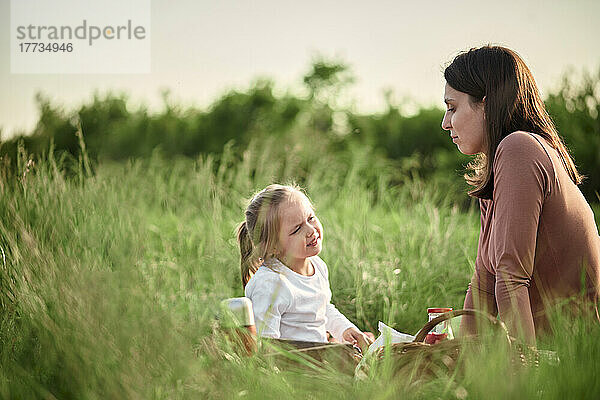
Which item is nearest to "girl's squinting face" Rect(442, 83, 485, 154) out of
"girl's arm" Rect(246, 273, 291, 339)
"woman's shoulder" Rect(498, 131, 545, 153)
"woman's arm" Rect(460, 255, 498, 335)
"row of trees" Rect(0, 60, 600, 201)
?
"woman's shoulder" Rect(498, 131, 545, 153)

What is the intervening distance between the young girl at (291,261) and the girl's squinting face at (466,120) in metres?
0.75

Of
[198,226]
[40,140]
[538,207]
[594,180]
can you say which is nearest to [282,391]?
[538,207]

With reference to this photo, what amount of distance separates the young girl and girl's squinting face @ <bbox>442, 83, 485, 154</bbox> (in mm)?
751

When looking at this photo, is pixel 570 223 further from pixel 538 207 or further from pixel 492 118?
pixel 492 118

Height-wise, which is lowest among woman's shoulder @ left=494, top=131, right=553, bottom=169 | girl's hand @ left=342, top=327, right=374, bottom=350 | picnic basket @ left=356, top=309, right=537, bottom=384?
girl's hand @ left=342, top=327, right=374, bottom=350

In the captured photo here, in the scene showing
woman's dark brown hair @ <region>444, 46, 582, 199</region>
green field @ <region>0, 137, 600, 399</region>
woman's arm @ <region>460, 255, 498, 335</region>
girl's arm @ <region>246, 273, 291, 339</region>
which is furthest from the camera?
girl's arm @ <region>246, 273, 291, 339</region>

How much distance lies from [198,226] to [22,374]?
111 inches

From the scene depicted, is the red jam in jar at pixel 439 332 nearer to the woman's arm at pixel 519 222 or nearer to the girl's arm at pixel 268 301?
the woman's arm at pixel 519 222

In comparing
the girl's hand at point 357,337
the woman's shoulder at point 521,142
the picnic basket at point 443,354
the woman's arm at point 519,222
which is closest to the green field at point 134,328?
the picnic basket at point 443,354

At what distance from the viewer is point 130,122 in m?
9.08

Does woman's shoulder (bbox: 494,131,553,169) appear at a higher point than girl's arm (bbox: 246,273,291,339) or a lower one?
higher

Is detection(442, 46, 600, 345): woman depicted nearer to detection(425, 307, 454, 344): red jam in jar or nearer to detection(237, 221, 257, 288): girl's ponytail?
detection(425, 307, 454, 344): red jam in jar

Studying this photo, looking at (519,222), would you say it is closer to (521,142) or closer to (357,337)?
(521,142)

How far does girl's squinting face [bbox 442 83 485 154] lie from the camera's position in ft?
7.78
